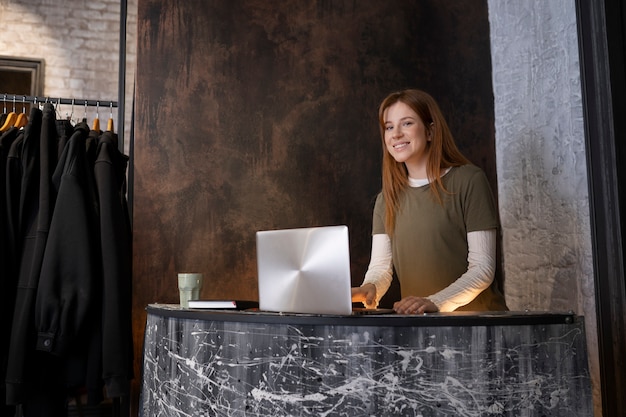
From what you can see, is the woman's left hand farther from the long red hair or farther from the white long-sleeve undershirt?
the long red hair

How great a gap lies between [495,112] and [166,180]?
168cm

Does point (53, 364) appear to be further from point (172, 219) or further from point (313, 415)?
point (313, 415)

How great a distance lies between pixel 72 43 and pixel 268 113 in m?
2.44

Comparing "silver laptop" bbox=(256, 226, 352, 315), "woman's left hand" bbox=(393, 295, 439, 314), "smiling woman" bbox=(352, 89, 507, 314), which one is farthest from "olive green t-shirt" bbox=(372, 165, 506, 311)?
"silver laptop" bbox=(256, 226, 352, 315)

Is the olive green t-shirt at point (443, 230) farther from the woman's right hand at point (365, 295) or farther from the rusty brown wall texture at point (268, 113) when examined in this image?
the rusty brown wall texture at point (268, 113)

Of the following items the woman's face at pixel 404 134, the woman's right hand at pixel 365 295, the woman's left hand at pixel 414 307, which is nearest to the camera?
the woman's left hand at pixel 414 307

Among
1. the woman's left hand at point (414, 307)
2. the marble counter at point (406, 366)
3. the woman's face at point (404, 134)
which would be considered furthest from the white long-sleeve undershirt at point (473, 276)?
the marble counter at point (406, 366)

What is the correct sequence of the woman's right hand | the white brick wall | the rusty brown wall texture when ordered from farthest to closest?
the white brick wall
the rusty brown wall texture
the woman's right hand

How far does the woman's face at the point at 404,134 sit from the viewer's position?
2121 mm

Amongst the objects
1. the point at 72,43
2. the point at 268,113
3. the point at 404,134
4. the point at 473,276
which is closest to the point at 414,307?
the point at 473,276

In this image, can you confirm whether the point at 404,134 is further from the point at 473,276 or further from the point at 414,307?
the point at 414,307

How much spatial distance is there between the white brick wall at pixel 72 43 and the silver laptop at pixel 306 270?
3.16 meters

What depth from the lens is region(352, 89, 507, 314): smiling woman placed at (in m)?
2.02

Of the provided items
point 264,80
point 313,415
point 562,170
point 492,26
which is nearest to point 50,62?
point 264,80
